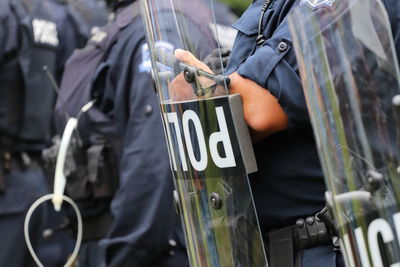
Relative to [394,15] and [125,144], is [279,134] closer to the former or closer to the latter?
[394,15]

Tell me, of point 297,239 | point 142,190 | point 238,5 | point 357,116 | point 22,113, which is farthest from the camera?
point 238,5

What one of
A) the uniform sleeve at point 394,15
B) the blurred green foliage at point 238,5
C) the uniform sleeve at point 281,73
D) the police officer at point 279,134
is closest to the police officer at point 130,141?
the police officer at point 279,134

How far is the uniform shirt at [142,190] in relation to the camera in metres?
3.35

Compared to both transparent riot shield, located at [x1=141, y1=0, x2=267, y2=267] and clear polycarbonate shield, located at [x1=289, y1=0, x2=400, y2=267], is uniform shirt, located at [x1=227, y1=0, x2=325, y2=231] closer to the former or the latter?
transparent riot shield, located at [x1=141, y1=0, x2=267, y2=267]

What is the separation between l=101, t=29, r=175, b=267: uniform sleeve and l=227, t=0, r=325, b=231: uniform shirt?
1.17 meters

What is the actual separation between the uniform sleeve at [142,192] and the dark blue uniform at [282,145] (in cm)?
118

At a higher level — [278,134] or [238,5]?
[238,5]

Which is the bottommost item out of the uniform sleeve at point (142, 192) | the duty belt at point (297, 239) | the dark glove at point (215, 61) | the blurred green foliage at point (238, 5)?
the duty belt at point (297, 239)

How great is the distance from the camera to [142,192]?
11.1 ft

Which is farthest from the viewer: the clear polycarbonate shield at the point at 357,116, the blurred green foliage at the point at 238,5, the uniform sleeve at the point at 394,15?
the blurred green foliage at the point at 238,5

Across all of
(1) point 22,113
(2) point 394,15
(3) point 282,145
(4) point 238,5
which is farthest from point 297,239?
(4) point 238,5

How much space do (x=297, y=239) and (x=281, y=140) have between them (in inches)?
9.2

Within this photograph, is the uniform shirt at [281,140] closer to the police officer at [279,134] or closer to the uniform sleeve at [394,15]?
the police officer at [279,134]

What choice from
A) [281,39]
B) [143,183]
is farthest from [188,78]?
[143,183]
